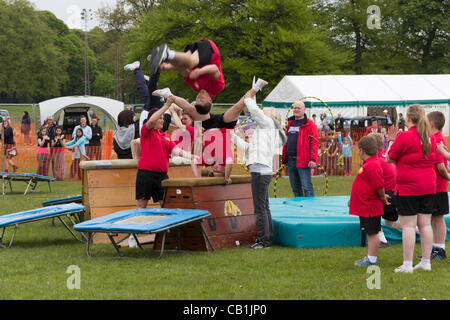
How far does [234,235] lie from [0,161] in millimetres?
12707

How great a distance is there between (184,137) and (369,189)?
3.35 m

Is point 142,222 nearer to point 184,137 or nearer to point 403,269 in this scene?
point 184,137

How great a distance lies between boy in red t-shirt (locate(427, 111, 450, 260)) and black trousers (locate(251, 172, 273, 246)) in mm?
1861

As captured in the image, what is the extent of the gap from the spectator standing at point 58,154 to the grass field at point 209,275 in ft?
26.8

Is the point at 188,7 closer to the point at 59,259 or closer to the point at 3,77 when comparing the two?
the point at 59,259

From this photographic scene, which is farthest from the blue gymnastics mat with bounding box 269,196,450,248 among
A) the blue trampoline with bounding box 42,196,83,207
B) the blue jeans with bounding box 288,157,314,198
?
the blue trampoline with bounding box 42,196,83,207

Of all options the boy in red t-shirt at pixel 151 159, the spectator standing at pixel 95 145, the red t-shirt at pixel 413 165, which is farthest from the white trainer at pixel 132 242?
the spectator standing at pixel 95 145

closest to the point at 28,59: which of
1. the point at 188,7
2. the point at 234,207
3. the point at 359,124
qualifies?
the point at 188,7

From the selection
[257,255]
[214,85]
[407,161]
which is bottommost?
[257,255]

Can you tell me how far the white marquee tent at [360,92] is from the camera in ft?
79.3

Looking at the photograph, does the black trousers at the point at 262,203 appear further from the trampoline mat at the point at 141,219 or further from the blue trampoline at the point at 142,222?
the trampoline mat at the point at 141,219

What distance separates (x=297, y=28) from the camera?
35156 mm

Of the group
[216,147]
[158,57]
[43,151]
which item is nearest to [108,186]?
[216,147]

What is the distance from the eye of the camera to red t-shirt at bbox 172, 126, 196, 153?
8.60 meters
